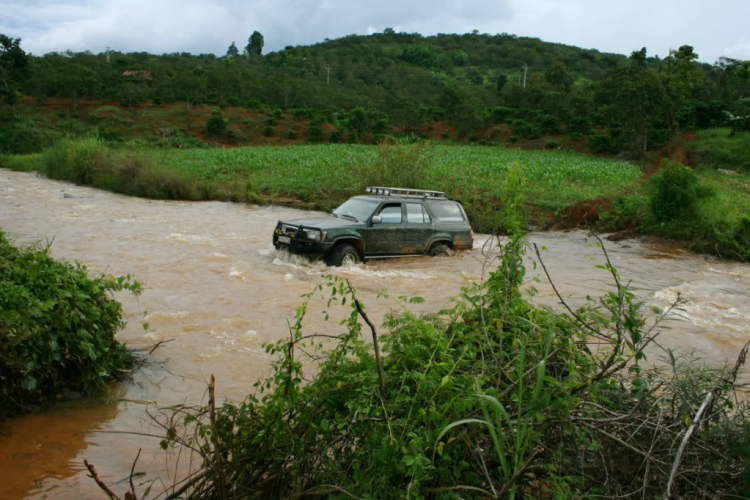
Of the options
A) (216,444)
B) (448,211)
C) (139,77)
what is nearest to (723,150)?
Answer: (448,211)

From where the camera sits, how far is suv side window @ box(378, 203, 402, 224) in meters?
12.1

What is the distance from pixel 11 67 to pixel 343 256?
59578mm

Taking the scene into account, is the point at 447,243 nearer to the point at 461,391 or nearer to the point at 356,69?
the point at 461,391

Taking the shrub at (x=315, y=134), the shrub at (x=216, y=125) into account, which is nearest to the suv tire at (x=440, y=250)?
the shrub at (x=315, y=134)

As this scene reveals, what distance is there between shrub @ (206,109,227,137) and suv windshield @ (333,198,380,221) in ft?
157

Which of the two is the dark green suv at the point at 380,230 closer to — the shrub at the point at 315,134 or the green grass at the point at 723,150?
the green grass at the point at 723,150

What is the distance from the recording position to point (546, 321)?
3.36 m

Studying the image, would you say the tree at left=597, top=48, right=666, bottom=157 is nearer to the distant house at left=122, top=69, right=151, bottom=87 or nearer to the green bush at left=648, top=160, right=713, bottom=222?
the green bush at left=648, top=160, right=713, bottom=222

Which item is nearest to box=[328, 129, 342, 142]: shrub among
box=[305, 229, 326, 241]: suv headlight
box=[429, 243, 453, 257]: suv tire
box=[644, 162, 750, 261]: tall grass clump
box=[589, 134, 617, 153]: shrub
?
box=[589, 134, 617, 153]: shrub

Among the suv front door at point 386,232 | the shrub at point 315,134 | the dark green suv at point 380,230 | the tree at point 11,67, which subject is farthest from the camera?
the shrub at point 315,134

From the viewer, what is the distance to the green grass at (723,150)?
127 ft

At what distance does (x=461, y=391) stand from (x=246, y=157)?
34.8m

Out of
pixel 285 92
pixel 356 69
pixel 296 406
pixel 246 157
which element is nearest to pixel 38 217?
pixel 296 406

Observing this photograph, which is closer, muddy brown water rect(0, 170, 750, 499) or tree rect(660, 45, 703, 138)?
muddy brown water rect(0, 170, 750, 499)
